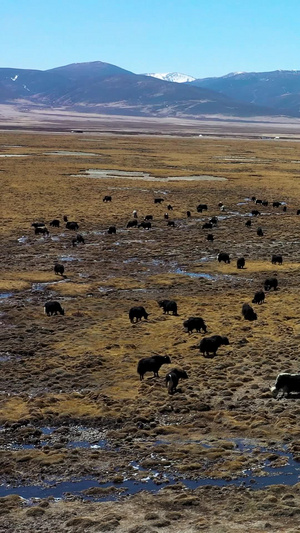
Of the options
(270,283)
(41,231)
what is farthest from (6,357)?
(41,231)

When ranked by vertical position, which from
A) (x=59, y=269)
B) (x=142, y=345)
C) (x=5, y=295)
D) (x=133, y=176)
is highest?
(x=133, y=176)

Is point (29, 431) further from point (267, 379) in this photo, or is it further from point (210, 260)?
point (210, 260)

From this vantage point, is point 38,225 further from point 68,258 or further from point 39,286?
point 39,286

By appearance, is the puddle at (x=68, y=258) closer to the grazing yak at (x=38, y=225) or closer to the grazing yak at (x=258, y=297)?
the grazing yak at (x=38, y=225)

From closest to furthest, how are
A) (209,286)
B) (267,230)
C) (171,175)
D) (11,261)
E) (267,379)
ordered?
(267,379) → (209,286) → (11,261) → (267,230) → (171,175)

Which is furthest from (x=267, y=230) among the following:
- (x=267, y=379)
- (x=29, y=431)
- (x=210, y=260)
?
(x=29, y=431)

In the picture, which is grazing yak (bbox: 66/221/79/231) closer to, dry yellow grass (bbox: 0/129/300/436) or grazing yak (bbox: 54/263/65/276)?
dry yellow grass (bbox: 0/129/300/436)
